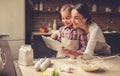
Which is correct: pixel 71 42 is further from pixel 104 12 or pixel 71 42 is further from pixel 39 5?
pixel 104 12

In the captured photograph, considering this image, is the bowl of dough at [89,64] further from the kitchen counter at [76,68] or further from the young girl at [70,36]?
the young girl at [70,36]

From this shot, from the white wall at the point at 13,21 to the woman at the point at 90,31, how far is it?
74.4 inches

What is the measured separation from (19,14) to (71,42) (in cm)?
198

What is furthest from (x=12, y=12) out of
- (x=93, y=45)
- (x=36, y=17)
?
(x=93, y=45)

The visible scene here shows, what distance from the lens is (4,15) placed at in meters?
4.39

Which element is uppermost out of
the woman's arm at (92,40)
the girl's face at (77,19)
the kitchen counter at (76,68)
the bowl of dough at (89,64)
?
the girl's face at (77,19)

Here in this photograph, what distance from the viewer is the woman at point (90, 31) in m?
2.54

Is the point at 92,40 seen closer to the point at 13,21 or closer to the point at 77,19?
the point at 77,19

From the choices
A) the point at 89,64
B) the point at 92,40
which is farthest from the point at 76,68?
the point at 92,40

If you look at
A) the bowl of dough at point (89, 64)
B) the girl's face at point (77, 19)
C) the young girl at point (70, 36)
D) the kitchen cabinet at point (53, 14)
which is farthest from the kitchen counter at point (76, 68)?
the kitchen cabinet at point (53, 14)

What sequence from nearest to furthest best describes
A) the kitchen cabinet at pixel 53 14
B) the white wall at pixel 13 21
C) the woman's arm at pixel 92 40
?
the woman's arm at pixel 92 40 → the white wall at pixel 13 21 → the kitchen cabinet at pixel 53 14

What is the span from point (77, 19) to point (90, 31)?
0.24m

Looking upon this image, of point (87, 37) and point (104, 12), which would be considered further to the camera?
point (104, 12)

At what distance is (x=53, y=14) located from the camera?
4.91 m
